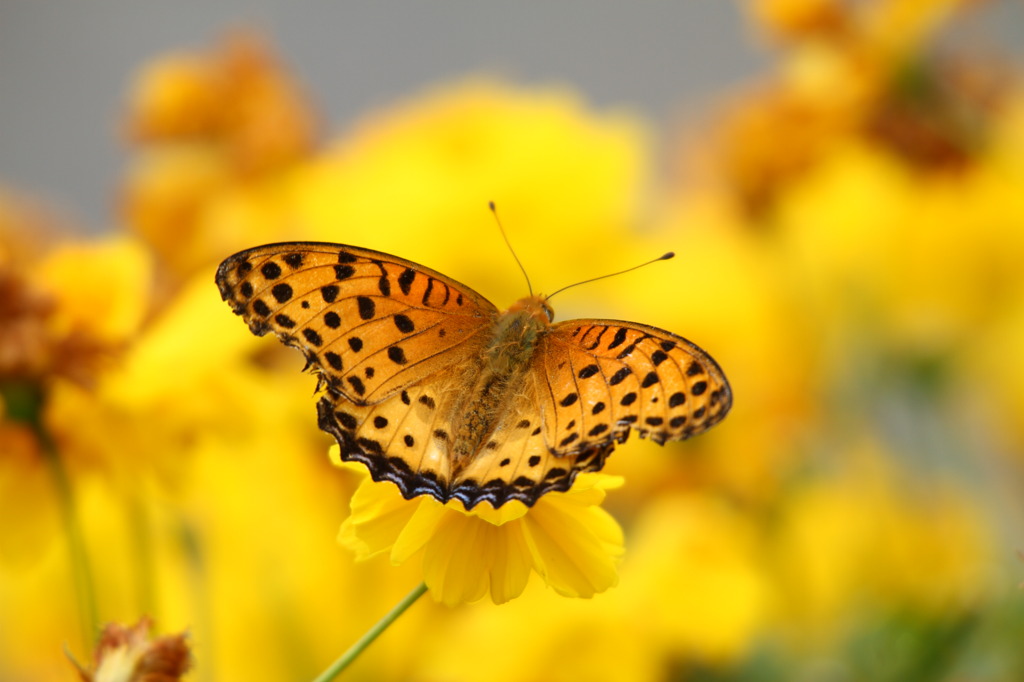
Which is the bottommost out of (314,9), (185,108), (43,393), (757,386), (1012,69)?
(757,386)

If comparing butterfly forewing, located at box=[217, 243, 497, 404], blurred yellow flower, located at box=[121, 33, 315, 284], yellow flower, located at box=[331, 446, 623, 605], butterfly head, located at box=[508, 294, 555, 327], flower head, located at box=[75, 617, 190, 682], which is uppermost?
blurred yellow flower, located at box=[121, 33, 315, 284]

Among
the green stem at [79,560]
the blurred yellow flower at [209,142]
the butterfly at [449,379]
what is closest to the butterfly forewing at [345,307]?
the butterfly at [449,379]

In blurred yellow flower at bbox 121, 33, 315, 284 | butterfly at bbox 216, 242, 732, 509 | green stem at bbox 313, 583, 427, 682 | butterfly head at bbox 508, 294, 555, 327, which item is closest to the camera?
green stem at bbox 313, 583, 427, 682

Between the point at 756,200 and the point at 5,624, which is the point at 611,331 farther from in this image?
the point at 5,624

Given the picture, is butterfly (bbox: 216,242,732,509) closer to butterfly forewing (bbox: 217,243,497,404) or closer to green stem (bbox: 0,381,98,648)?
butterfly forewing (bbox: 217,243,497,404)

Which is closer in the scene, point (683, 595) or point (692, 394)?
point (692, 394)

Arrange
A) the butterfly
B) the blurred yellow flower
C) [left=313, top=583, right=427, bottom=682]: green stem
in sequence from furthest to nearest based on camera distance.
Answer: the blurred yellow flower → the butterfly → [left=313, top=583, right=427, bottom=682]: green stem

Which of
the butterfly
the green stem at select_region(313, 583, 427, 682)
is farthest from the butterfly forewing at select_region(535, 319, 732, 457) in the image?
the green stem at select_region(313, 583, 427, 682)

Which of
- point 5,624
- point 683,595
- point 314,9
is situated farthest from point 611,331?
point 314,9
